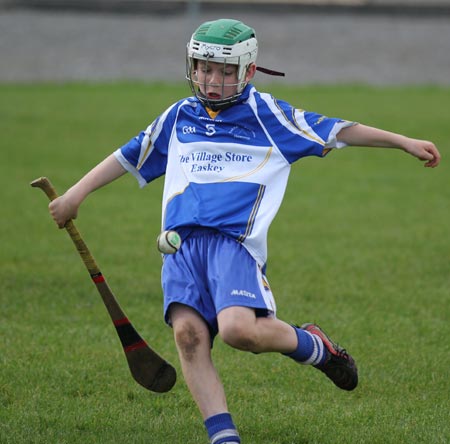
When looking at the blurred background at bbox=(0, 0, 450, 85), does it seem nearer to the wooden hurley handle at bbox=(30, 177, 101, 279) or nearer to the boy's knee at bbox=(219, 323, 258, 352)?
the wooden hurley handle at bbox=(30, 177, 101, 279)

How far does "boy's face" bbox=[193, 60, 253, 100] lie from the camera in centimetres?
478

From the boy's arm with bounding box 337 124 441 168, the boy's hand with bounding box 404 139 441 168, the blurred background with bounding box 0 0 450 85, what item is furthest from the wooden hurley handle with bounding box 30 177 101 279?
the blurred background with bounding box 0 0 450 85

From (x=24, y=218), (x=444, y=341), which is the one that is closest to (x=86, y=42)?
(x=24, y=218)

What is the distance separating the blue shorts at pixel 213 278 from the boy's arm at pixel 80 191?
20.3 inches

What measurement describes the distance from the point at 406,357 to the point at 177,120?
88.5 inches

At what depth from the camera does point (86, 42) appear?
2866 centimetres

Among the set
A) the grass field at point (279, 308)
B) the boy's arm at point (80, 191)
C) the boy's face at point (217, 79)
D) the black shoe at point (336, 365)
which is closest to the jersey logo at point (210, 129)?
the boy's face at point (217, 79)

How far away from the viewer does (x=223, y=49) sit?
15.6 feet

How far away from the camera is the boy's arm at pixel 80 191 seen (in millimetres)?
4898

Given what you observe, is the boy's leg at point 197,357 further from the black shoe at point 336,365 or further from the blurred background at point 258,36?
the blurred background at point 258,36

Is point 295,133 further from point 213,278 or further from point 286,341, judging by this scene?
point 286,341

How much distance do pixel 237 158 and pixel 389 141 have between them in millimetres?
688

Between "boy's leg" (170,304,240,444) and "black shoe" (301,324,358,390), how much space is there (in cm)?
66

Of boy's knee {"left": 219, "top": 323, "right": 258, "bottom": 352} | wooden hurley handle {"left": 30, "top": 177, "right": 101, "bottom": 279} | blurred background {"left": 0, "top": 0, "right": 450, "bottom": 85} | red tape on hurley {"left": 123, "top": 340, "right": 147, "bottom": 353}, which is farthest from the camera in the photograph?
blurred background {"left": 0, "top": 0, "right": 450, "bottom": 85}
